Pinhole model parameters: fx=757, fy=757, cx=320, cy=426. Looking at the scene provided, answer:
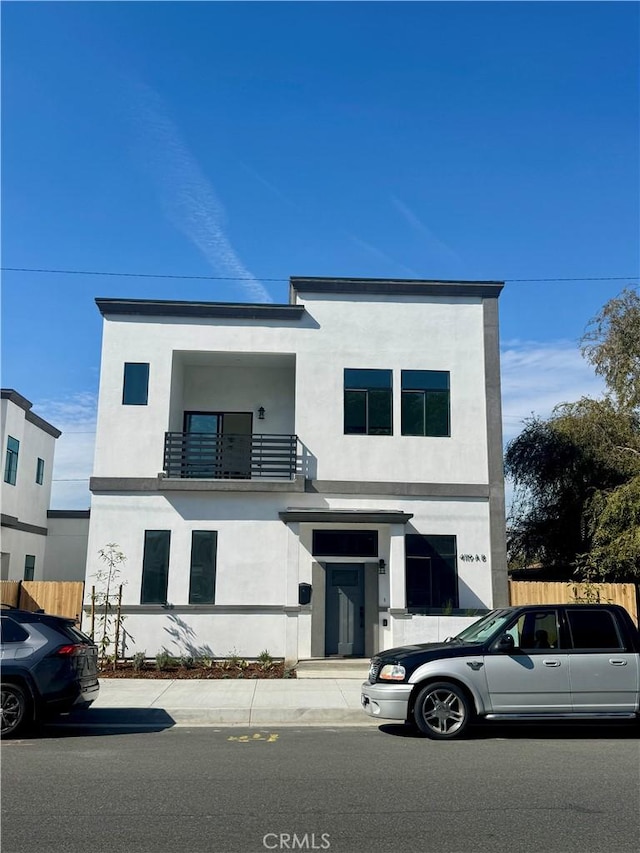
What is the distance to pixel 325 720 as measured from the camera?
11.4m

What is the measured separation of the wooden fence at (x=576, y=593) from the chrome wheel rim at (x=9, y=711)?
11.6 m

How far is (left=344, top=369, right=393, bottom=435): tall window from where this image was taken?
59.8 feet

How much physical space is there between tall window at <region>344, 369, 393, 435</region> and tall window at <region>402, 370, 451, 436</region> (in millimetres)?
407

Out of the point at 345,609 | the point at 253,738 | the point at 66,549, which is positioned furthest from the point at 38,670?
the point at 66,549

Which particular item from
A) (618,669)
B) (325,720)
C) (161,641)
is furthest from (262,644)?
(618,669)

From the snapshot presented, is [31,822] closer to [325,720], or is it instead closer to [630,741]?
[325,720]

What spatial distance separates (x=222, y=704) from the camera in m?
12.1

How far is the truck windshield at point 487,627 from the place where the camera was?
10148 mm

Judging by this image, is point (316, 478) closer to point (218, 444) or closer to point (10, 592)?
point (218, 444)

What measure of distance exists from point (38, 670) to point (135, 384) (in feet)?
31.5

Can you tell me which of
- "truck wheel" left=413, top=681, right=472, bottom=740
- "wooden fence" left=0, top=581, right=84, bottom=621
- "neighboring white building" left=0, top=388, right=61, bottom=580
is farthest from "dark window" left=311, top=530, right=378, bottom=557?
"neighboring white building" left=0, top=388, right=61, bottom=580

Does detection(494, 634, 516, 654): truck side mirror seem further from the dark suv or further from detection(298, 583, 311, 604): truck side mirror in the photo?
detection(298, 583, 311, 604): truck side mirror

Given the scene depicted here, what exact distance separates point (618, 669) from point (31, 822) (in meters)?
7.22

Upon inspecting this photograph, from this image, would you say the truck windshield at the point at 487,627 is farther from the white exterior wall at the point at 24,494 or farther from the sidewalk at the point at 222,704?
the white exterior wall at the point at 24,494
